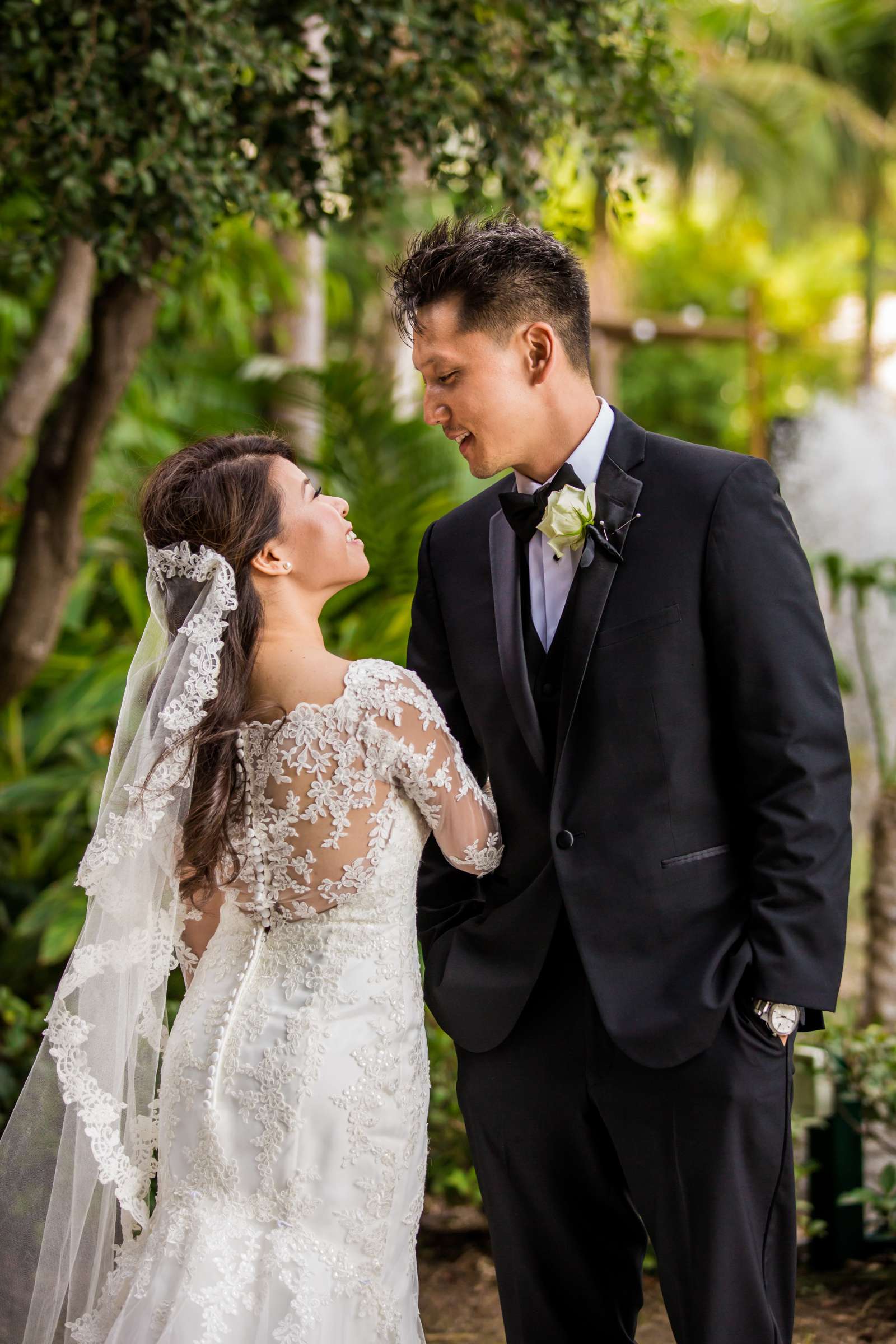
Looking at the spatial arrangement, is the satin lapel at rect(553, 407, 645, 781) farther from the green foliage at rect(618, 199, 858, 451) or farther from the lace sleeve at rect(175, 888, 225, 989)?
the green foliage at rect(618, 199, 858, 451)

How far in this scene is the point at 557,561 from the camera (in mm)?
2428

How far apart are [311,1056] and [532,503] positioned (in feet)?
3.49

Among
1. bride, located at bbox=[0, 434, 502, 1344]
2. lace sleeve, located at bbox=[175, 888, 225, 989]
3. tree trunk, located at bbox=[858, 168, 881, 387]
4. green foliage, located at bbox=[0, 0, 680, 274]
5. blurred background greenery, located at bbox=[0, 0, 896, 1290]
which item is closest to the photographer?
bride, located at bbox=[0, 434, 502, 1344]

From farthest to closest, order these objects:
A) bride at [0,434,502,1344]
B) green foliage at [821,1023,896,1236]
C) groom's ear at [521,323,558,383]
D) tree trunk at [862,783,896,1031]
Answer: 1. tree trunk at [862,783,896,1031]
2. green foliage at [821,1023,896,1236]
3. groom's ear at [521,323,558,383]
4. bride at [0,434,502,1344]

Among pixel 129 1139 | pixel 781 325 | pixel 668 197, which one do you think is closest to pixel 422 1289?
pixel 129 1139

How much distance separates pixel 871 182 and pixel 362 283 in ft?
25.8

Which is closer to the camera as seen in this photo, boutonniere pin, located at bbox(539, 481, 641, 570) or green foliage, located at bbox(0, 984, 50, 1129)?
boutonniere pin, located at bbox(539, 481, 641, 570)

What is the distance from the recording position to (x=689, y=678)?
217cm

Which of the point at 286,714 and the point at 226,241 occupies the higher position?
the point at 226,241

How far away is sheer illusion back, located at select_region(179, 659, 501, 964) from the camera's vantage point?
221 cm

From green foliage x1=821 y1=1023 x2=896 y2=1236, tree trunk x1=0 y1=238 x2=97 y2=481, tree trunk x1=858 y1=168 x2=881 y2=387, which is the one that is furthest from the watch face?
tree trunk x1=858 y1=168 x2=881 y2=387

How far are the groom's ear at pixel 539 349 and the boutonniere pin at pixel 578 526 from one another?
0.22 meters

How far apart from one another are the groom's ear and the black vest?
364 millimetres

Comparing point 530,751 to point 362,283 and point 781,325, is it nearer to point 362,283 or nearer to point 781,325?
point 362,283
